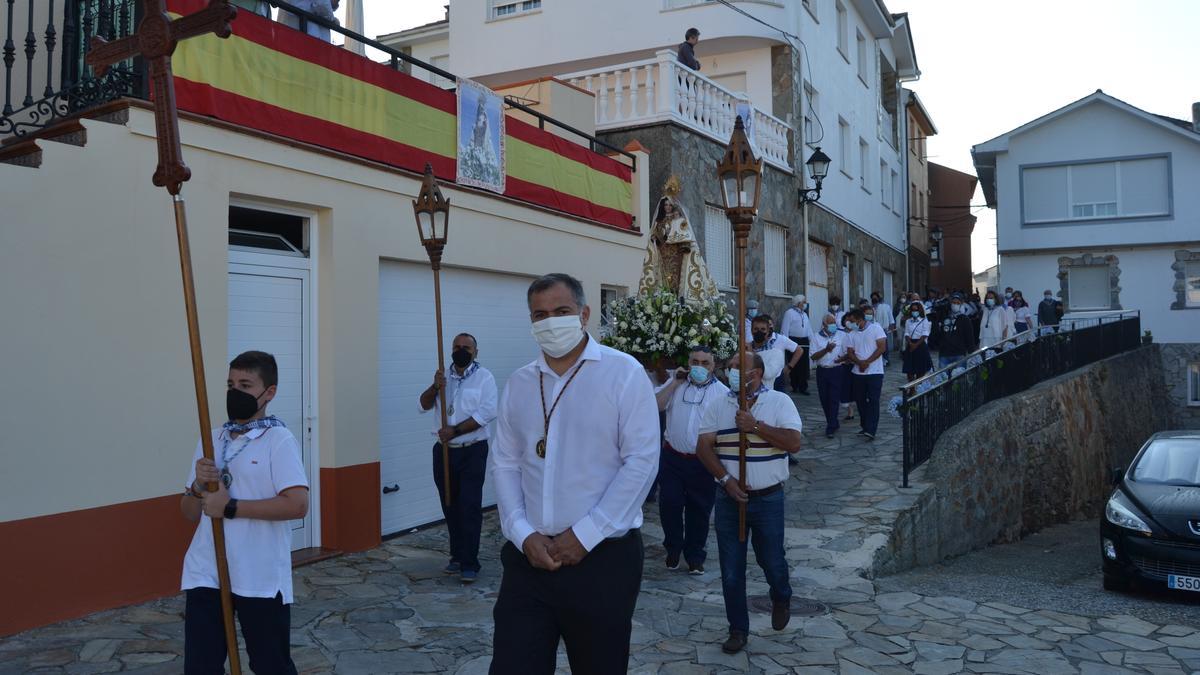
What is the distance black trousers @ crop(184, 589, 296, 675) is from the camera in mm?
3805

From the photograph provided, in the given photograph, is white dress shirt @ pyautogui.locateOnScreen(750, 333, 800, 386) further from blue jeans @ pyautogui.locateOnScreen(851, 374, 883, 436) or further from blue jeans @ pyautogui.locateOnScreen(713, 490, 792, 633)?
blue jeans @ pyautogui.locateOnScreen(713, 490, 792, 633)

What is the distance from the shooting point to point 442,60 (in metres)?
22.7

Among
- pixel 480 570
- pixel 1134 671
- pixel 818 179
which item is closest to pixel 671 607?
pixel 480 570

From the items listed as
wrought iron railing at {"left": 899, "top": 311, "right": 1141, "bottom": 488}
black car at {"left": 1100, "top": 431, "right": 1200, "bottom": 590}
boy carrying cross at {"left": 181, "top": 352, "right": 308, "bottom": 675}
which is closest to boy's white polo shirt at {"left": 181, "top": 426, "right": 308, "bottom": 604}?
boy carrying cross at {"left": 181, "top": 352, "right": 308, "bottom": 675}

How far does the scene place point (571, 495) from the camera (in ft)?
11.4

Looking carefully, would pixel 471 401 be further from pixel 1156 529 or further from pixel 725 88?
pixel 725 88

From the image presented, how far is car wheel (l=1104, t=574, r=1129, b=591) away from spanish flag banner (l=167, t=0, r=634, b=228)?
7182 millimetres

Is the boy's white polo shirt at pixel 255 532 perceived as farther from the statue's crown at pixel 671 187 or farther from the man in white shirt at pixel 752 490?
the statue's crown at pixel 671 187

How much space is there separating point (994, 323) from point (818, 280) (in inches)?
144

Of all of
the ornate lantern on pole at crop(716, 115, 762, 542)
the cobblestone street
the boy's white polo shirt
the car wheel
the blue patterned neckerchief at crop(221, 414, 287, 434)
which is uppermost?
the ornate lantern on pole at crop(716, 115, 762, 542)

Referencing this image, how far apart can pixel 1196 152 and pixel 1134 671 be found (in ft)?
87.4

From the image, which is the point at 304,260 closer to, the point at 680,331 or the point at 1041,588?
the point at 680,331

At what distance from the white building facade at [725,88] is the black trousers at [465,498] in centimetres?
697

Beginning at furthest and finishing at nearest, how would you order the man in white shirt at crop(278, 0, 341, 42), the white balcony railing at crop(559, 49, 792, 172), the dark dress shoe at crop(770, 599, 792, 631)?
the white balcony railing at crop(559, 49, 792, 172), the man in white shirt at crop(278, 0, 341, 42), the dark dress shoe at crop(770, 599, 792, 631)
